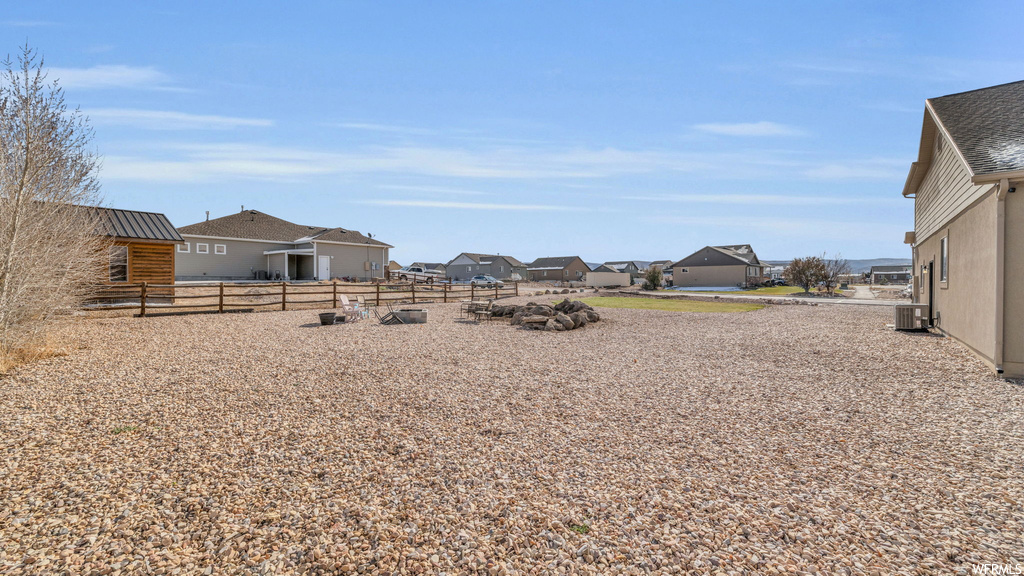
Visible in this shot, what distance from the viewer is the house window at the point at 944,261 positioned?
12.4 metres

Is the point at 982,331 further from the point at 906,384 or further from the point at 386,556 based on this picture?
the point at 386,556

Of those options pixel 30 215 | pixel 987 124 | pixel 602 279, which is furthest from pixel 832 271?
pixel 30 215

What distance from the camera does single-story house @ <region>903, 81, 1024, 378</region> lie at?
822 centimetres

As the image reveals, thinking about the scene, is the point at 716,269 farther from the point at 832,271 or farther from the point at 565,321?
the point at 565,321

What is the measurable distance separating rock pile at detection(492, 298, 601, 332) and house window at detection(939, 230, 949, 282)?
29.6 ft

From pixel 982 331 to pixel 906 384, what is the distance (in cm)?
299

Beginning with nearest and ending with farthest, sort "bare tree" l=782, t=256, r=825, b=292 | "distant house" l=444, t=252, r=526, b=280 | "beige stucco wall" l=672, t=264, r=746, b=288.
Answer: "bare tree" l=782, t=256, r=825, b=292 < "beige stucco wall" l=672, t=264, r=746, b=288 < "distant house" l=444, t=252, r=526, b=280

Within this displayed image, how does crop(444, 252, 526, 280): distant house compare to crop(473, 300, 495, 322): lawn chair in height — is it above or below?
above

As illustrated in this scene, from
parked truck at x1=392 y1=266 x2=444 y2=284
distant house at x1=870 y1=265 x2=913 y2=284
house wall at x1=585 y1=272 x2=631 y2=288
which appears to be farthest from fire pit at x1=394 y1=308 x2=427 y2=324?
distant house at x1=870 y1=265 x2=913 y2=284

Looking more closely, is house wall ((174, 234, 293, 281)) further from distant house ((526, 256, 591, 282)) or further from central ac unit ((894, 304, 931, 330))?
distant house ((526, 256, 591, 282))

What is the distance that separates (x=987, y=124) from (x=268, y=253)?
39482 millimetres

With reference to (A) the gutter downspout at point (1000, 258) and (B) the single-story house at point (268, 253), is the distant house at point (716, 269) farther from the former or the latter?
(A) the gutter downspout at point (1000, 258)

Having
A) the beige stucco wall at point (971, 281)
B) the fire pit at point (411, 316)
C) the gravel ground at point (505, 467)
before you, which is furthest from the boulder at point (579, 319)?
the beige stucco wall at point (971, 281)

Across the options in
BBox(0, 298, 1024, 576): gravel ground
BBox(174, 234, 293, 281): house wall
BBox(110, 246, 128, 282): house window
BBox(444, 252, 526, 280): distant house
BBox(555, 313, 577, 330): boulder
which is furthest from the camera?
BBox(444, 252, 526, 280): distant house
